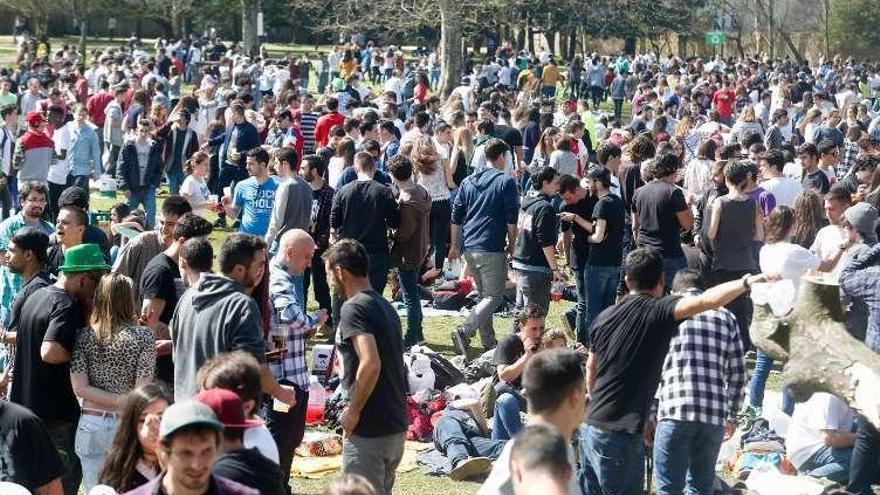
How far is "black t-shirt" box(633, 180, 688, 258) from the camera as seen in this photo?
11.0 metres

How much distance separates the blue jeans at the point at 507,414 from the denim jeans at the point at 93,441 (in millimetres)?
3036

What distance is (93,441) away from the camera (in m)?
6.52

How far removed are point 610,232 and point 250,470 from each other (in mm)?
6775

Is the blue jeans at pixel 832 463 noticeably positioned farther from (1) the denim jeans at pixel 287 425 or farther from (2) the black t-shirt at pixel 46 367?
→ (2) the black t-shirt at pixel 46 367

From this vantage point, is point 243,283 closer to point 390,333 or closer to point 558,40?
point 390,333

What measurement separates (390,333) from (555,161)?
881 centimetres

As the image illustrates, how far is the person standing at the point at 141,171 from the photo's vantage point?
1642 centimetres

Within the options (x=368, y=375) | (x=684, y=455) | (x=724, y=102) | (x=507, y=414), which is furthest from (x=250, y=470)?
(x=724, y=102)

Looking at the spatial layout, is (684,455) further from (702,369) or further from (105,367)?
(105,367)

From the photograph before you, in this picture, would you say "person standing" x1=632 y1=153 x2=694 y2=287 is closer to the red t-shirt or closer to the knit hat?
the knit hat

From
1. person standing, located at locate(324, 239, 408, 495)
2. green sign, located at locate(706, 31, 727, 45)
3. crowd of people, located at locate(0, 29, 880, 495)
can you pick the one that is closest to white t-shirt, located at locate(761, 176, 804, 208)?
crowd of people, located at locate(0, 29, 880, 495)

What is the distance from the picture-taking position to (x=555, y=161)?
49.7 feet

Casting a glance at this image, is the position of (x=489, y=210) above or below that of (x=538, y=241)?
above

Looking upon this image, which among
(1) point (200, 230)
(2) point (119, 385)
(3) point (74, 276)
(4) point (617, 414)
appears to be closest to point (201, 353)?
(2) point (119, 385)
